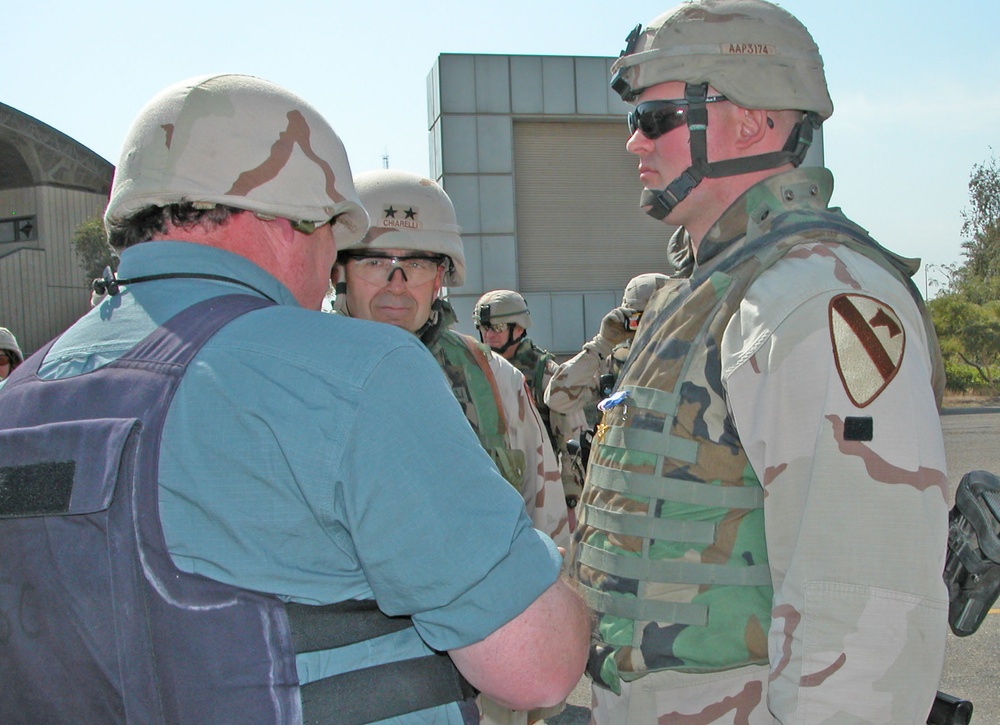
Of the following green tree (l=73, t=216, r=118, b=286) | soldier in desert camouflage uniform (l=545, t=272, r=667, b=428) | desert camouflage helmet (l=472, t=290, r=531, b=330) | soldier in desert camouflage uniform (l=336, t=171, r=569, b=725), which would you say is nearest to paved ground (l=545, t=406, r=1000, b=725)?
soldier in desert camouflage uniform (l=336, t=171, r=569, b=725)

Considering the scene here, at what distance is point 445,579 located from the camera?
1295 mm

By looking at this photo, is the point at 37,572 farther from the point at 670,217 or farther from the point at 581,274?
the point at 581,274

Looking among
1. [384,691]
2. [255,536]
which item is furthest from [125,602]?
[384,691]

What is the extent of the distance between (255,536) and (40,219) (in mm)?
42234

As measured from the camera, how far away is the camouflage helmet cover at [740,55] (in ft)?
6.74

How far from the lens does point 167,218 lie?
155 centimetres

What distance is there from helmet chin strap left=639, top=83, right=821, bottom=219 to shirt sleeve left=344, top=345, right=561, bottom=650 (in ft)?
3.40

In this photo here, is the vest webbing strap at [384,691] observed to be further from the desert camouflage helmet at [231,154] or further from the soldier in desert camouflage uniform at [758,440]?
the desert camouflage helmet at [231,154]

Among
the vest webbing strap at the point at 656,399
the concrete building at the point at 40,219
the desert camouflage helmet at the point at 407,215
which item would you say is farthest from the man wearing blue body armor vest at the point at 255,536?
the concrete building at the point at 40,219

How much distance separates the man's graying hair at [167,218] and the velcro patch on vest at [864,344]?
1.07m

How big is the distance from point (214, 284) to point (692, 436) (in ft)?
3.16

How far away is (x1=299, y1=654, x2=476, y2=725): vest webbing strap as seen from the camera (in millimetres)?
1333

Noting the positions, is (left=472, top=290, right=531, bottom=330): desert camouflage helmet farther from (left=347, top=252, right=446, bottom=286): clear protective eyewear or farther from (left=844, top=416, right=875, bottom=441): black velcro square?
(left=844, top=416, right=875, bottom=441): black velcro square

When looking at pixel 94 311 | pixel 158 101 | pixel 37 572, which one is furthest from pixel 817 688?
pixel 158 101
